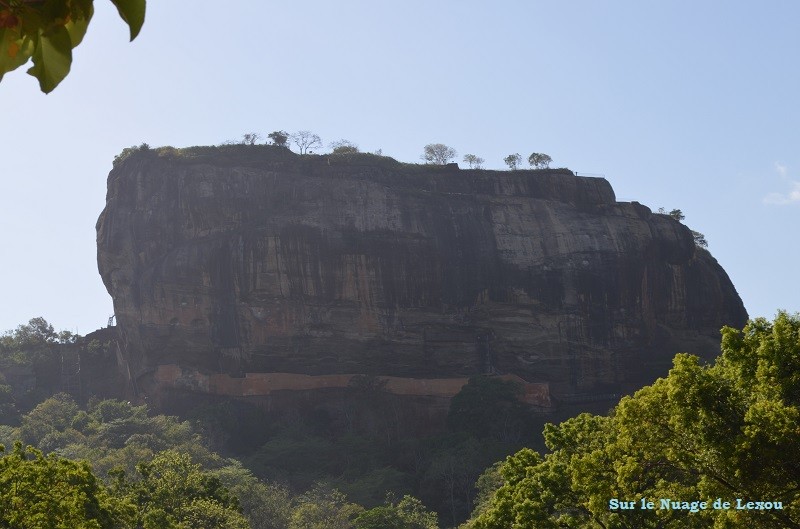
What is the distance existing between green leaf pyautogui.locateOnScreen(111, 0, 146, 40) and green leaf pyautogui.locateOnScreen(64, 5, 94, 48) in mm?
100

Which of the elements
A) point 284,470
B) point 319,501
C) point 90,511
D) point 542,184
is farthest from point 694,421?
point 542,184

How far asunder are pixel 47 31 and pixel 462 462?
1816 inches

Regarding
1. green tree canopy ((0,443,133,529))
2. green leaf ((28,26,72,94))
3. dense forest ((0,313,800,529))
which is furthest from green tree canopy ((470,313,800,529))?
green leaf ((28,26,72,94))

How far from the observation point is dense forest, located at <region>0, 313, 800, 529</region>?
13523mm

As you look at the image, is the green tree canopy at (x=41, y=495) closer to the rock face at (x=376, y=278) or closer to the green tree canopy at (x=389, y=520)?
the green tree canopy at (x=389, y=520)

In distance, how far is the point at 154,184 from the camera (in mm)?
60156

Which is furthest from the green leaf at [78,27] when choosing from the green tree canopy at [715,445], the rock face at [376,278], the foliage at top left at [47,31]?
the rock face at [376,278]

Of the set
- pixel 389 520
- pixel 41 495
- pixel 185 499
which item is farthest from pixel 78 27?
pixel 389 520

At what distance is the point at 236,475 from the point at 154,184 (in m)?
24.2

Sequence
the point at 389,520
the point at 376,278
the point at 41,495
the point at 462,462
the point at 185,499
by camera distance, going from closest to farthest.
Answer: the point at 41,495, the point at 185,499, the point at 389,520, the point at 462,462, the point at 376,278

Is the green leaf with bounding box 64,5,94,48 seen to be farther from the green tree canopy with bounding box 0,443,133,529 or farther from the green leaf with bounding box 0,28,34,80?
the green tree canopy with bounding box 0,443,133,529

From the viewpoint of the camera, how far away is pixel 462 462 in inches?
1858

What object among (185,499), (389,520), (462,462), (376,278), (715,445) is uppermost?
(376,278)

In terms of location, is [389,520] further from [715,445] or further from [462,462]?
[715,445]
